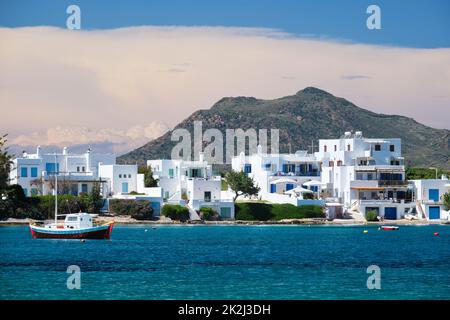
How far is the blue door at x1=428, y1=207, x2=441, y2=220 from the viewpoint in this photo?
94.1m

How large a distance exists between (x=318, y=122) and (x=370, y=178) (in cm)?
7876

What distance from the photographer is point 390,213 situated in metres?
94.4

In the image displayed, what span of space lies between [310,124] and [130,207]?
8500 centimetres

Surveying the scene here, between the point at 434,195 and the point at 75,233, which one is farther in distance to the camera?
the point at 434,195

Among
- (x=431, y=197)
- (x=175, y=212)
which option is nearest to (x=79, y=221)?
(x=175, y=212)

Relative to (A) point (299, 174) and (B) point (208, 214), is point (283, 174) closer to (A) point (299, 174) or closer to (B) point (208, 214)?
(A) point (299, 174)

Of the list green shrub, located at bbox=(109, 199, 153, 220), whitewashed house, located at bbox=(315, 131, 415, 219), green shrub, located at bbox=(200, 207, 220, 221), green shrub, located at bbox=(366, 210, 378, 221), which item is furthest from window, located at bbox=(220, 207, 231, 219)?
green shrub, located at bbox=(366, 210, 378, 221)

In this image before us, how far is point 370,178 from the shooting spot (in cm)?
9488

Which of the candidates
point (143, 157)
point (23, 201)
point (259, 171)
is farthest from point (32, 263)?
point (143, 157)

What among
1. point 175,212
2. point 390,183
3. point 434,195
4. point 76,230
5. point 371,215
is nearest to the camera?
point 76,230

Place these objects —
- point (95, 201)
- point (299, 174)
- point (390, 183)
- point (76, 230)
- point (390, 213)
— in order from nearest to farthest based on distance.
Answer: point (76, 230)
point (95, 201)
point (390, 213)
point (390, 183)
point (299, 174)

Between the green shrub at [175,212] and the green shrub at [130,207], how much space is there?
1537 millimetres

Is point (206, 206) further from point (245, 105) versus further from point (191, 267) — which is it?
point (245, 105)

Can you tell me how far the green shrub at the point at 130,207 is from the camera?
89.7m
